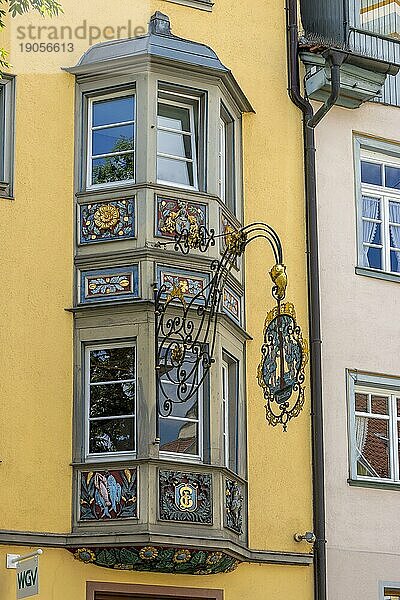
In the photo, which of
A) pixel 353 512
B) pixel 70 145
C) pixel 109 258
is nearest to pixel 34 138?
pixel 70 145

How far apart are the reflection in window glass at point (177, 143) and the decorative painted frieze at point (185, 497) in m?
3.60

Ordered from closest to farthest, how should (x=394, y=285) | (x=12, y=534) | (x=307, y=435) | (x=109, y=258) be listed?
(x=12, y=534) → (x=109, y=258) → (x=307, y=435) → (x=394, y=285)

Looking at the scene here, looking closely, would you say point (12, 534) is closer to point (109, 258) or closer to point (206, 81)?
point (109, 258)

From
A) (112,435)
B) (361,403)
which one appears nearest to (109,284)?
(112,435)

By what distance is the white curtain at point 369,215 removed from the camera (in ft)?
65.2

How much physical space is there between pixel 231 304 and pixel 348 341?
2.05m

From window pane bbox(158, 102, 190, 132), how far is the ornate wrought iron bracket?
142cm

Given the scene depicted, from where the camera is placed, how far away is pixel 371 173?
20.2m

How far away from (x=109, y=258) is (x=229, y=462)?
2.84m

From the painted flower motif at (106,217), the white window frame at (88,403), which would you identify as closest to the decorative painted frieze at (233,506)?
the white window frame at (88,403)

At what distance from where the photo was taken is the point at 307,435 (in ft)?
59.9

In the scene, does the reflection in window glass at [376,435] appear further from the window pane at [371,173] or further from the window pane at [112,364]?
the window pane at [112,364]

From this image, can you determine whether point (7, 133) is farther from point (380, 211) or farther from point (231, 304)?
point (380, 211)

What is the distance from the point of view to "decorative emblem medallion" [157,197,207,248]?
1716 cm
